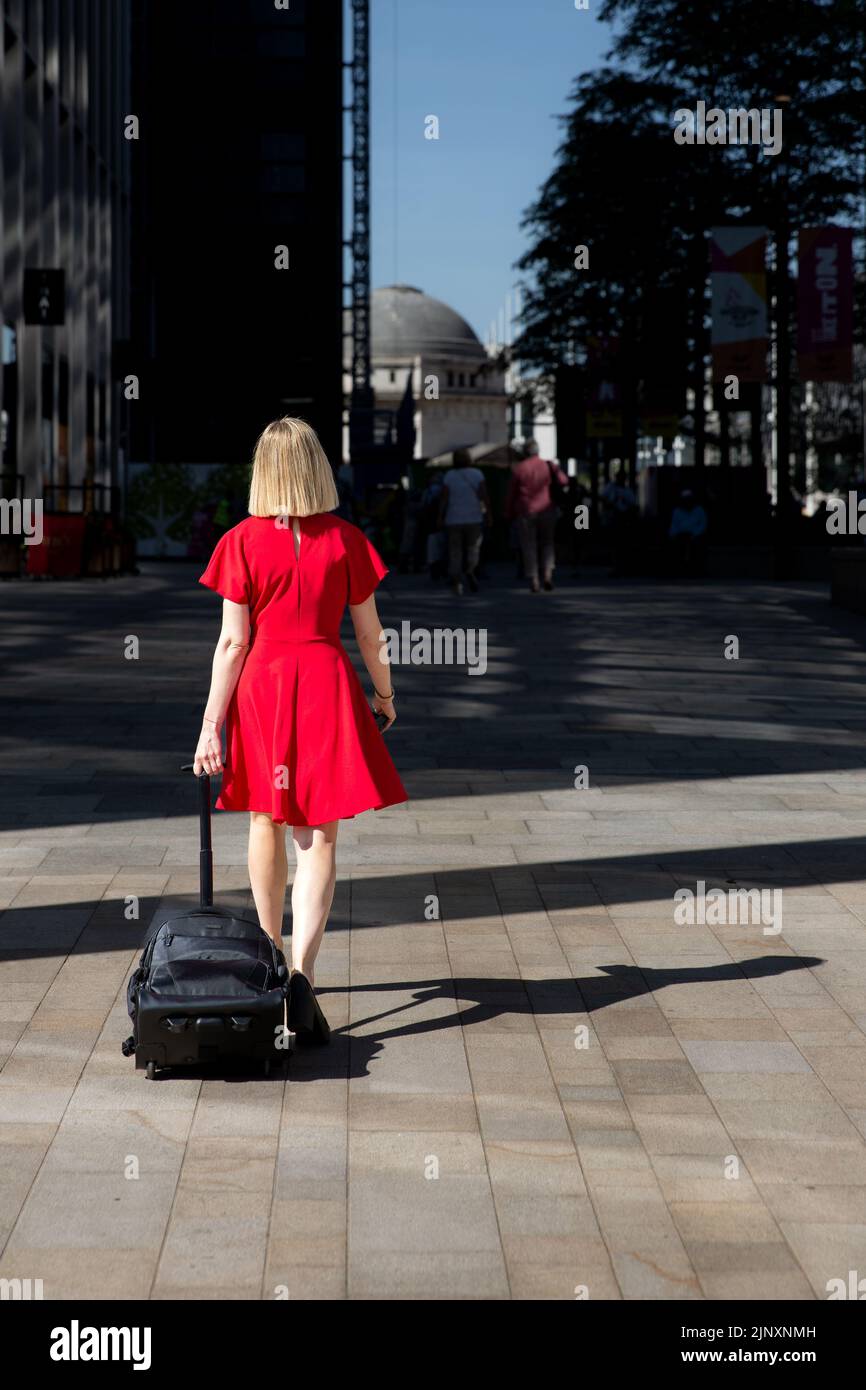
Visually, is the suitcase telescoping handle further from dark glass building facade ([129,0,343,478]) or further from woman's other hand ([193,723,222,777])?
dark glass building facade ([129,0,343,478])

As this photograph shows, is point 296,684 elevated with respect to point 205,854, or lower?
elevated

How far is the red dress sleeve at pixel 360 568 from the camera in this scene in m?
5.42

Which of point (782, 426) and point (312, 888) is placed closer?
point (312, 888)

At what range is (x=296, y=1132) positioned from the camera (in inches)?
183

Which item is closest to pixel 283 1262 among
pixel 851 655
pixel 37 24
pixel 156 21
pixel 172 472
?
pixel 851 655

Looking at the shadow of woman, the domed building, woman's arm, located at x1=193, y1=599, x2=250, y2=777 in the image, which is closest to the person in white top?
the shadow of woman

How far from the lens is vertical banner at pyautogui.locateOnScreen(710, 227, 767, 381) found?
2938 centimetres

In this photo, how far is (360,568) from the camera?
5.44 metres

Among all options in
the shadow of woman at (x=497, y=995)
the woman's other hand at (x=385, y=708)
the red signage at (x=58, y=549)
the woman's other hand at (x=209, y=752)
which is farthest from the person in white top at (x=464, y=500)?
the woman's other hand at (x=209, y=752)

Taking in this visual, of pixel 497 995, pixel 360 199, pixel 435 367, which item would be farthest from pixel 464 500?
pixel 435 367

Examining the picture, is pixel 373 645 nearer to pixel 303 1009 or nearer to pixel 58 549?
pixel 303 1009

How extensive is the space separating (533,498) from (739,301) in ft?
23.0

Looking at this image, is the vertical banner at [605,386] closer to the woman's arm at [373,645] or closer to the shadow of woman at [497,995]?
the shadow of woman at [497,995]
